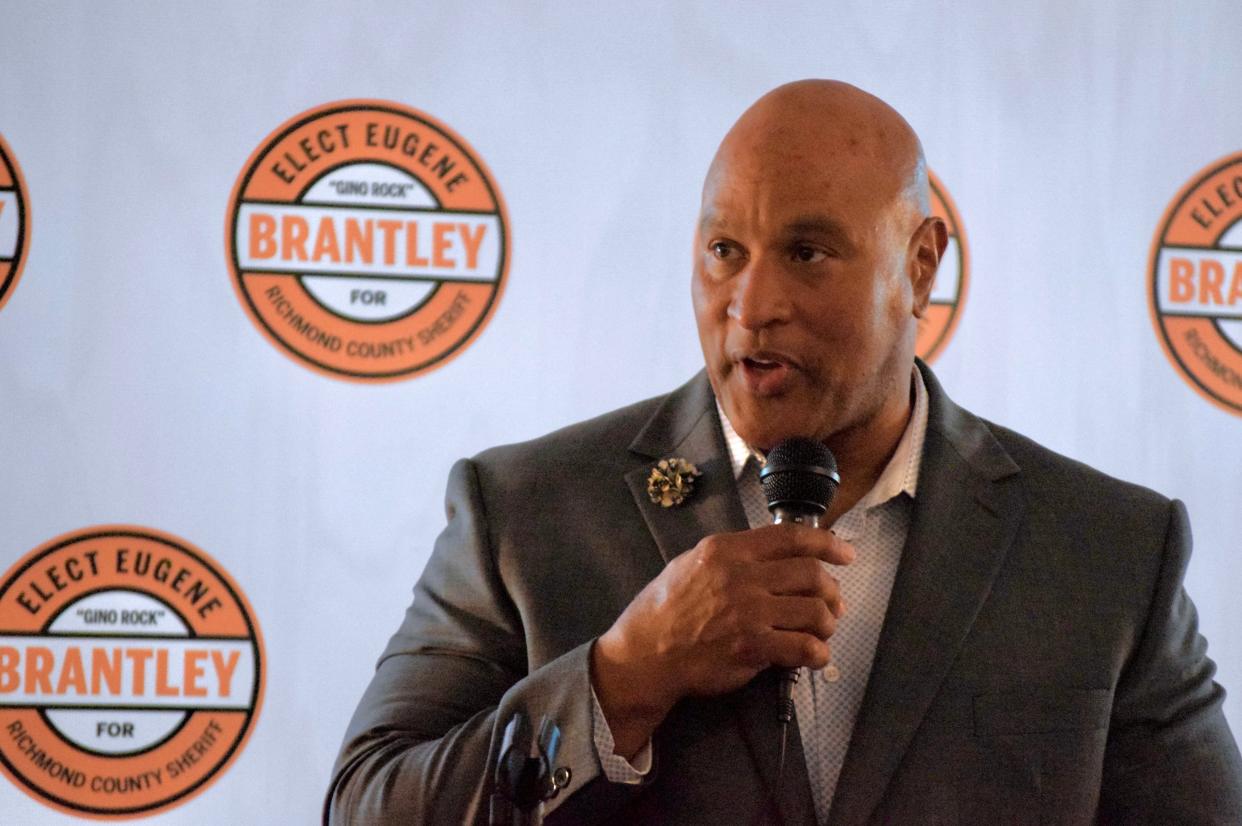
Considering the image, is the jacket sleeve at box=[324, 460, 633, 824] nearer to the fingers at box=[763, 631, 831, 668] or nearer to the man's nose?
the fingers at box=[763, 631, 831, 668]

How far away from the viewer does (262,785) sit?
2.43 metres

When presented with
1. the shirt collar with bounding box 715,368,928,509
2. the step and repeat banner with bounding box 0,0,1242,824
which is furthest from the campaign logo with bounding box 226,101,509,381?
the shirt collar with bounding box 715,368,928,509

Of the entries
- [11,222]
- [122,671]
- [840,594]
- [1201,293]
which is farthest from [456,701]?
[1201,293]

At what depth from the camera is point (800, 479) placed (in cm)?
144

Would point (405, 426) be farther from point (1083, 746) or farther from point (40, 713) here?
point (1083, 746)

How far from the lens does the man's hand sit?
139 cm

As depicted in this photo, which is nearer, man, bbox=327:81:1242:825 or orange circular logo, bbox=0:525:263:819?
man, bbox=327:81:1242:825

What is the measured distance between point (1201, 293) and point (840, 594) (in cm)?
155

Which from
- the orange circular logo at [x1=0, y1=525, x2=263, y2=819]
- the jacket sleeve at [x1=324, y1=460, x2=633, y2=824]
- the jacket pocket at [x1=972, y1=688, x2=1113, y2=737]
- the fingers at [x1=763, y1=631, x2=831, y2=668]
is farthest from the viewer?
the orange circular logo at [x1=0, y1=525, x2=263, y2=819]

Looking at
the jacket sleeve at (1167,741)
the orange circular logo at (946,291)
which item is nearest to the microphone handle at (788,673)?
the jacket sleeve at (1167,741)

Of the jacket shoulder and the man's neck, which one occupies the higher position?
the man's neck

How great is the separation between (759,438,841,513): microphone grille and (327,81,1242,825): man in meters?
0.08

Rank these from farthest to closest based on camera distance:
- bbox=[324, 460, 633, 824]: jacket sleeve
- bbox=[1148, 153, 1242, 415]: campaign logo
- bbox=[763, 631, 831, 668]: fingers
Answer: bbox=[1148, 153, 1242, 415]: campaign logo, bbox=[324, 460, 633, 824]: jacket sleeve, bbox=[763, 631, 831, 668]: fingers

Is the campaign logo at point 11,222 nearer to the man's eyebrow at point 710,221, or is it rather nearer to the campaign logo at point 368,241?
the campaign logo at point 368,241
